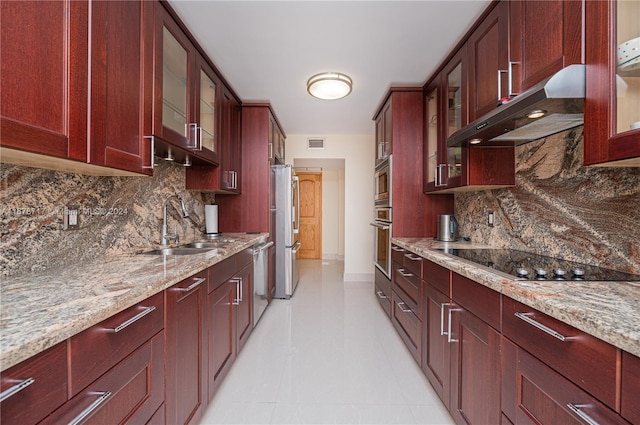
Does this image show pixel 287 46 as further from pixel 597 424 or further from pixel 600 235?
pixel 597 424

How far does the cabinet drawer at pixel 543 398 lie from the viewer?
2.38 ft

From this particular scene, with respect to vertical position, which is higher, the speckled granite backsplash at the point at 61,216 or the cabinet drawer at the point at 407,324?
the speckled granite backsplash at the point at 61,216

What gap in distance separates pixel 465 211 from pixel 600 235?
131 centimetres

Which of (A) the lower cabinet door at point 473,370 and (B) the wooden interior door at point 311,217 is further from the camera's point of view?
(B) the wooden interior door at point 311,217

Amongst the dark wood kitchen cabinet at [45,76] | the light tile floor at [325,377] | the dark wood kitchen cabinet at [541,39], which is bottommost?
the light tile floor at [325,377]

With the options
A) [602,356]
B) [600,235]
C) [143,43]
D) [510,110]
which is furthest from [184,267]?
[600,235]

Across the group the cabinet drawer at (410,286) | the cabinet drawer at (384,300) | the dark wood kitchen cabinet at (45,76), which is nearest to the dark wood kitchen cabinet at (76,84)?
the dark wood kitchen cabinet at (45,76)

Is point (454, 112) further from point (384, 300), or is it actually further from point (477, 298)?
point (384, 300)

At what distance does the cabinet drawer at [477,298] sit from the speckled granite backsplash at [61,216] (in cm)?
198

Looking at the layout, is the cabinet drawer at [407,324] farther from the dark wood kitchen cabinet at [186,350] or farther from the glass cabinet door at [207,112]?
the glass cabinet door at [207,112]

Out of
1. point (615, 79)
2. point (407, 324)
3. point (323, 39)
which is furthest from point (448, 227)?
point (323, 39)

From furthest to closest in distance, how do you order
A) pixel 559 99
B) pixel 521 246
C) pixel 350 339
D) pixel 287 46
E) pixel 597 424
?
pixel 350 339 < pixel 287 46 < pixel 521 246 < pixel 559 99 < pixel 597 424

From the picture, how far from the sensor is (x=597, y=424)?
69 centimetres

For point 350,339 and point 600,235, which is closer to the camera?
point 600,235
